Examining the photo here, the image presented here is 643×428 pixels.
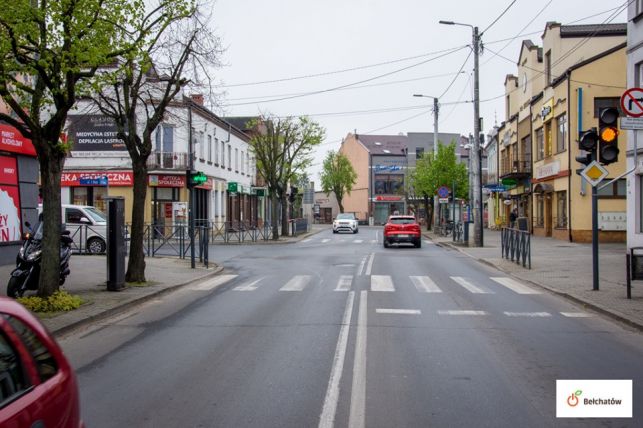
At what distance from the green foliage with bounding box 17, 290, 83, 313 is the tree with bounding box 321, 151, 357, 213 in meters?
71.4

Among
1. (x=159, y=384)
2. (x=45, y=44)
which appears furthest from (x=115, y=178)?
(x=159, y=384)

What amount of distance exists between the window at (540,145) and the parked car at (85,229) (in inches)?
1007

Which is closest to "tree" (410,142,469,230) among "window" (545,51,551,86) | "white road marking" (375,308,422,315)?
"window" (545,51,551,86)

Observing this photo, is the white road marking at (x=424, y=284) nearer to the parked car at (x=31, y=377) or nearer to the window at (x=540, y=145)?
the parked car at (x=31, y=377)

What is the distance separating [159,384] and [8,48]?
6.01 meters

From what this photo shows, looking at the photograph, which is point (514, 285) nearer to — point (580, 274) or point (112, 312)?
point (580, 274)

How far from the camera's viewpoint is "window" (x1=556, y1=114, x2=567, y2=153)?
3238 cm

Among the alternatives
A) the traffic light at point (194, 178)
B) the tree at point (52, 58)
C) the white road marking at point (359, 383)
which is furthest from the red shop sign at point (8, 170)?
the white road marking at point (359, 383)

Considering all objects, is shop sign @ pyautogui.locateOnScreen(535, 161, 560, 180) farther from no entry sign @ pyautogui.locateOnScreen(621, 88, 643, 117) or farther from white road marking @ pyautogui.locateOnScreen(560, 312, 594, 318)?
white road marking @ pyautogui.locateOnScreen(560, 312, 594, 318)

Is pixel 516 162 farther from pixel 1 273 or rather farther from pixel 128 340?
pixel 128 340

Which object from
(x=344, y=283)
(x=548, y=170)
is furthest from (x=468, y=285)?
(x=548, y=170)

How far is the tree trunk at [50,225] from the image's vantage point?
A: 34.3 feet

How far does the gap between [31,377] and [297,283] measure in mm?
12441

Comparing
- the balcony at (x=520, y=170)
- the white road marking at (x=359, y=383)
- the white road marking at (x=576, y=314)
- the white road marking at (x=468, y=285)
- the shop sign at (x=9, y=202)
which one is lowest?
the white road marking at (x=576, y=314)
